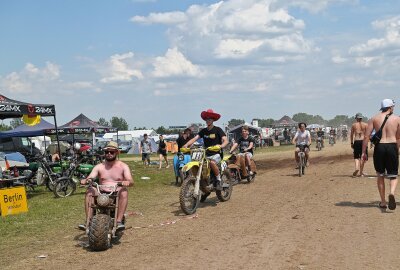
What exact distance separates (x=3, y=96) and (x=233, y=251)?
1105 cm

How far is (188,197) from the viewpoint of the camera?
952 centimetres

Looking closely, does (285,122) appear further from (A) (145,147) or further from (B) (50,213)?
(B) (50,213)

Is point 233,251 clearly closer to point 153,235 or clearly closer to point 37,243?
point 153,235

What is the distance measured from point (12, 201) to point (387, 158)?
329 inches

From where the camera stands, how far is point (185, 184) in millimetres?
9430

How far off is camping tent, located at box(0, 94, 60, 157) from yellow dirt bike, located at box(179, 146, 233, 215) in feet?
20.4

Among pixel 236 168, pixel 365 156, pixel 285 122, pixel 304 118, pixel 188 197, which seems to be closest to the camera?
pixel 188 197

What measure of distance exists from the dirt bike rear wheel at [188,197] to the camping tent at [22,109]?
6662 millimetres

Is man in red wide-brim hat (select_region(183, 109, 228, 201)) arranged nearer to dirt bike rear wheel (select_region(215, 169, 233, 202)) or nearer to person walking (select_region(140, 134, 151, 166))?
dirt bike rear wheel (select_region(215, 169, 233, 202))

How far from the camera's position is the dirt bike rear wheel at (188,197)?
9.33 metres

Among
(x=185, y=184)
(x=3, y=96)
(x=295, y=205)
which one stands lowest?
(x=295, y=205)

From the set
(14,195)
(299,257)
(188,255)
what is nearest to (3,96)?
(14,195)

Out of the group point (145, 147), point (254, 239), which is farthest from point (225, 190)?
point (145, 147)

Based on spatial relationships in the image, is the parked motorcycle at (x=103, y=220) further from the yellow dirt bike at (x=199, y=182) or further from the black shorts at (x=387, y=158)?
the black shorts at (x=387, y=158)
